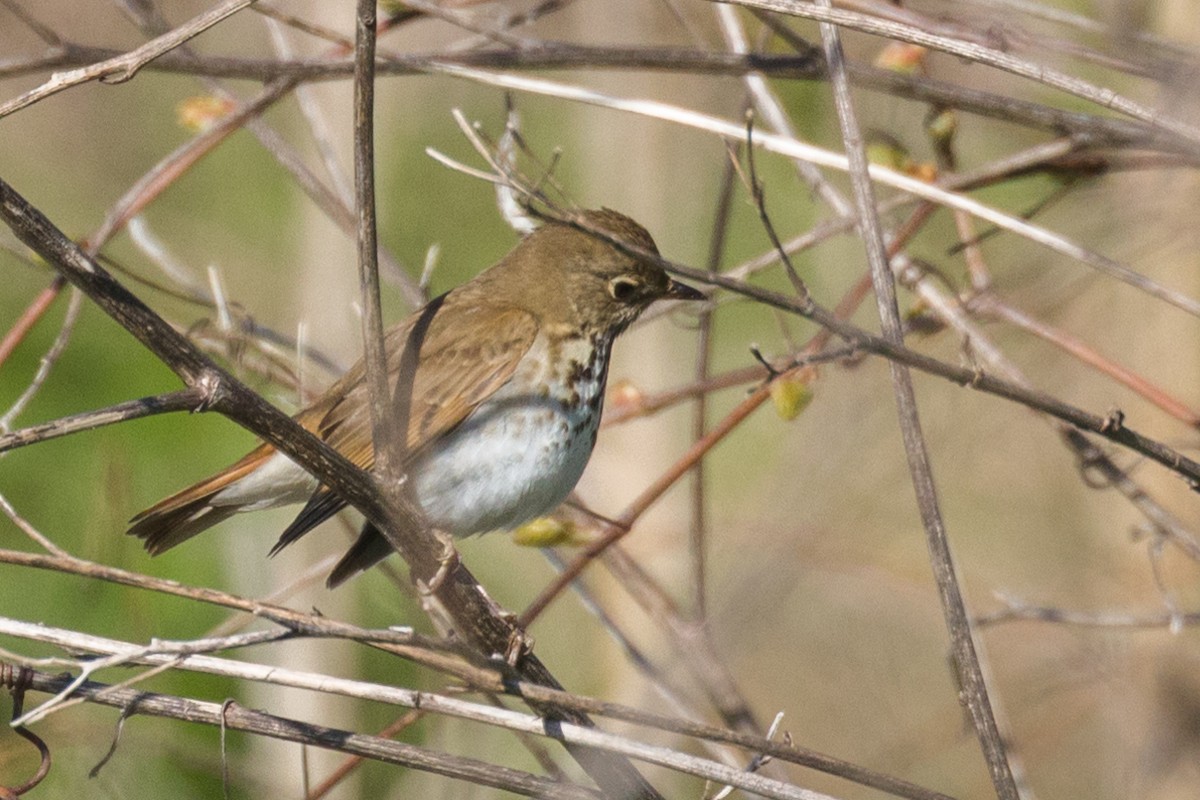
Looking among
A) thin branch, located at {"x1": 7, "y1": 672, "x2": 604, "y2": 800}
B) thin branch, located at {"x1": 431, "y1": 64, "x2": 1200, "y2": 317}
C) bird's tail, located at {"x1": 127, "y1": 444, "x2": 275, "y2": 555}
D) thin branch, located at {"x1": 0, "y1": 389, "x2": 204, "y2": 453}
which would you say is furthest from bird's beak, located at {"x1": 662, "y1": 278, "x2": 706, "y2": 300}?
thin branch, located at {"x1": 0, "y1": 389, "x2": 204, "y2": 453}

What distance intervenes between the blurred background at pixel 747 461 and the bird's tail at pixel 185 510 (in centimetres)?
18

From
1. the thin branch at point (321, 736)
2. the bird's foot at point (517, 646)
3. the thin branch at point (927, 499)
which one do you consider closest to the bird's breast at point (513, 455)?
the bird's foot at point (517, 646)

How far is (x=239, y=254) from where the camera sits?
672 centimetres

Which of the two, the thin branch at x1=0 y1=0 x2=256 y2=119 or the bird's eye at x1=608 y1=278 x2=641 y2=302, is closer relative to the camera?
the thin branch at x1=0 y1=0 x2=256 y2=119

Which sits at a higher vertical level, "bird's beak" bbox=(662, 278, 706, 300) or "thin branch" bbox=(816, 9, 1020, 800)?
"bird's beak" bbox=(662, 278, 706, 300)

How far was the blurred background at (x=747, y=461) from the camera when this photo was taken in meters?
3.41

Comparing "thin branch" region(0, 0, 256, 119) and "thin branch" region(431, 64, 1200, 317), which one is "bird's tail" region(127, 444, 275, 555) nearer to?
"thin branch" region(431, 64, 1200, 317)

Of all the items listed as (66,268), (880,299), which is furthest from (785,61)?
(66,268)

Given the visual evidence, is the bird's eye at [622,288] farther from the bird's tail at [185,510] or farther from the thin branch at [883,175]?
the bird's tail at [185,510]

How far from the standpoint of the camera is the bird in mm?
3021

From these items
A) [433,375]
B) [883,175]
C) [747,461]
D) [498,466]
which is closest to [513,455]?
[498,466]

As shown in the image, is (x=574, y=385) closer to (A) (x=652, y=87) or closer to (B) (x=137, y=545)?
(B) (x=137, y=545)

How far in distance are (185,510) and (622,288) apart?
117cm

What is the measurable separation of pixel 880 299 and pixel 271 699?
2.84m
